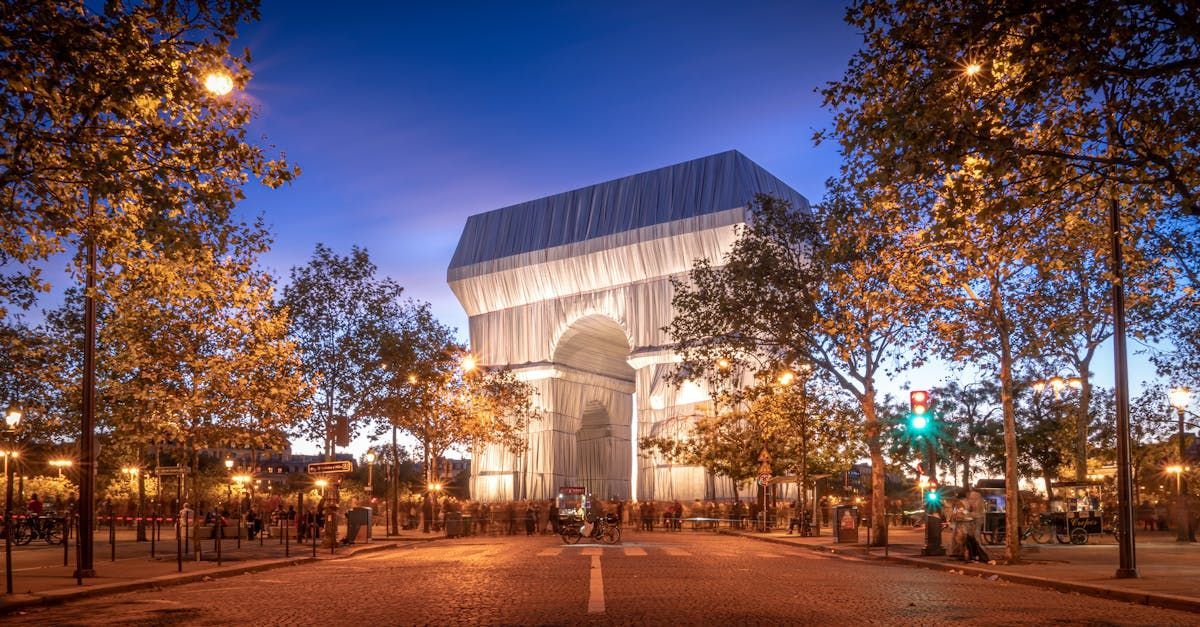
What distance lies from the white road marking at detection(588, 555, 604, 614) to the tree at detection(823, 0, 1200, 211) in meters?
5.89

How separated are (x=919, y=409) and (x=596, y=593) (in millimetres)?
11449

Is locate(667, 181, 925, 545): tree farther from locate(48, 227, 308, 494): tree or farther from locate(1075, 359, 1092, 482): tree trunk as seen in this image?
locate(48, 227, 308, 494): tree

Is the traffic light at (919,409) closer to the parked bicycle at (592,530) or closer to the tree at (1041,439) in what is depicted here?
the parked bicycle at (592,530)

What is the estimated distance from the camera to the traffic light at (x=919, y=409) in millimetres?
22266

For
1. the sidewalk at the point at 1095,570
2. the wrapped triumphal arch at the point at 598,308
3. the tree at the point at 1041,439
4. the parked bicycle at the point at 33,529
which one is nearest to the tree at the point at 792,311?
the sidewalk at the point at 1095,570

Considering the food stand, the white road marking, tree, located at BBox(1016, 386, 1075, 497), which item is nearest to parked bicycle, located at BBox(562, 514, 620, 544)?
the white road marking

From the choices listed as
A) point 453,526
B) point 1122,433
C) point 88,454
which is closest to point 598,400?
point 453,526

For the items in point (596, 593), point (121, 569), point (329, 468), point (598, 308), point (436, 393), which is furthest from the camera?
point (598, 308)

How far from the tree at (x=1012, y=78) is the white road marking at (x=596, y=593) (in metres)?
5.89

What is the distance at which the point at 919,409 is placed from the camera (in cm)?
2230

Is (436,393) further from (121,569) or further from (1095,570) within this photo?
(1095,570)

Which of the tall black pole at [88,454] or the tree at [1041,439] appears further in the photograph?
the tree at [1041,439]

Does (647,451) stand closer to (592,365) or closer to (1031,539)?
(592,365)

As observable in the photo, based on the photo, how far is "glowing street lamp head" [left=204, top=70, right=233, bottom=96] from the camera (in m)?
13.1
